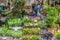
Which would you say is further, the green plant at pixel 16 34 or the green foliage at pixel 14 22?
the green foliage at pixel 14 22

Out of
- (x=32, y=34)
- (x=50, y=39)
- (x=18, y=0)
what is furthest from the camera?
(x=18, y=0)

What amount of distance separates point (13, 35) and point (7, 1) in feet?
24.6

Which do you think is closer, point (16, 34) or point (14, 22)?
point (16, 34)

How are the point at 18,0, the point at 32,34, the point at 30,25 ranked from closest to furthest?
the point at 32,34, the point at 30,25, the point at 18,0

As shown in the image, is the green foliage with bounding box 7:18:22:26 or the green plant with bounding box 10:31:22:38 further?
the green foliage with bounding box 7:18:22:26

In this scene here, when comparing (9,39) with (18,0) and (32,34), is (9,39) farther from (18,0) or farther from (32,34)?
(18,0)

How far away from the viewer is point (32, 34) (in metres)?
10.7

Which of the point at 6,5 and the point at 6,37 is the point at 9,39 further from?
the point at 6,5

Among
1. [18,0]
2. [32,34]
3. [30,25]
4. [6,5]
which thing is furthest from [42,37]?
[6,5]

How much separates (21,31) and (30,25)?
1.06 m

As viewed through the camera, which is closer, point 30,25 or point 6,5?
point 30,25

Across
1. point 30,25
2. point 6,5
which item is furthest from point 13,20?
point 6,5

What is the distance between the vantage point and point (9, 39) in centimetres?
985

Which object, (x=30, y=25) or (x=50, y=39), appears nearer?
(x=50, y=39)
